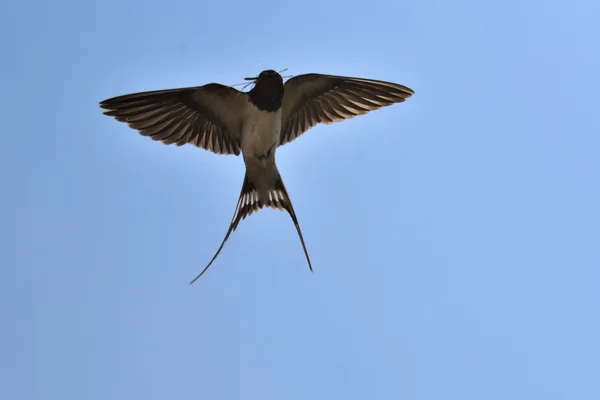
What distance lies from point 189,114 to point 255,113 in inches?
14.5

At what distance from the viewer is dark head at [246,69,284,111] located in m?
3.87

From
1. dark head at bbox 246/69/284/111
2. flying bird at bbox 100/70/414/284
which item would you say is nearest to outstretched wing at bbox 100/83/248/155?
flying bird at bbox 100/70/414/284

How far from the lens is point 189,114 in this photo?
4219 millimetres

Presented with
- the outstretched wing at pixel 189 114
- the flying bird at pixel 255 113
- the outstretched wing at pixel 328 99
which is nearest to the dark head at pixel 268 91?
the flying bird at pixel 255 113

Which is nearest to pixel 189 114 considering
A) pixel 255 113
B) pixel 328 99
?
pixel 255 113

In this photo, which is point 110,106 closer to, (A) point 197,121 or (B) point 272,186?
(A) point 197,121

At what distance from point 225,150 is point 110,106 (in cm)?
66

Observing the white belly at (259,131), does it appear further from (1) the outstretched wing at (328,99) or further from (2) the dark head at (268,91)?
(1) the outstretched wing at (328,99)

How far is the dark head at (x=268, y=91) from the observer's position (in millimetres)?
3867

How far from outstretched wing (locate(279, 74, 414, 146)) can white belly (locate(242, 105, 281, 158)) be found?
0.80 feet

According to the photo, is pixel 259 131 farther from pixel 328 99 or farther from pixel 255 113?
pixel 328 99

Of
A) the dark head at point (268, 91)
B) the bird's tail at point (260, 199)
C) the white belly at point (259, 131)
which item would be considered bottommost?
the bird's tail at point (260, 199)

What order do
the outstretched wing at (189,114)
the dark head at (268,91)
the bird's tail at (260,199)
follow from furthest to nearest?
the bird's tail at (260,199) < the outstretched wing at (189,114) < the dark head at (268,91)

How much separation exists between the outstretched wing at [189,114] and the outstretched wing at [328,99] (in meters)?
0.29
